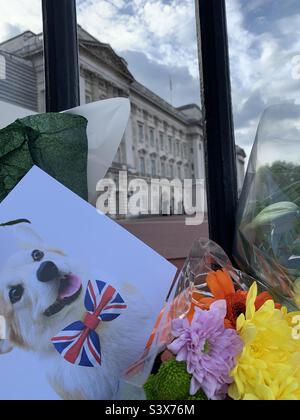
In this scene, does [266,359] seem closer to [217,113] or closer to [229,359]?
[229,359]

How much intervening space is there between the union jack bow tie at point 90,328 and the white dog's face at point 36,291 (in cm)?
1

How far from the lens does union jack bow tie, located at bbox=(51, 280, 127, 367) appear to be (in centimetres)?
50

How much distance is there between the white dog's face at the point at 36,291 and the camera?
50 cm

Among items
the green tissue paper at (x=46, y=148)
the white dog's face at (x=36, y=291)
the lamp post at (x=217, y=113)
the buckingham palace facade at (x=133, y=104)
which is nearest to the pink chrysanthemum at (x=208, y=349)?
the white dog's face at (x=36, y=291)

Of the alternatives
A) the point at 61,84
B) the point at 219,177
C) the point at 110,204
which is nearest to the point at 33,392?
the point at 110,204

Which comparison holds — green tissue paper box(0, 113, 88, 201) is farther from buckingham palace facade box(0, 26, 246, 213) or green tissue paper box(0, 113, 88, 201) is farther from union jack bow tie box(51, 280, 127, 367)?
buckingham palace facade box(0, 26, 246, 213)

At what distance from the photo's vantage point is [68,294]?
53 centimetres

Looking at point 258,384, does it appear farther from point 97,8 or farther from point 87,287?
point 97,8

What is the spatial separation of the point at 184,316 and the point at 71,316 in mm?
132

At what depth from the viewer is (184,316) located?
51 centimetres

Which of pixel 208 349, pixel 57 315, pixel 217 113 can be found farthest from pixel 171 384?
pixel 217 113

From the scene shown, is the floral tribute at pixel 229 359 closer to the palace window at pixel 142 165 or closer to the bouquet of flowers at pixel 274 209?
the bouquet of flowers at pixel 274 209

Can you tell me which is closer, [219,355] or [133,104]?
[219,355]

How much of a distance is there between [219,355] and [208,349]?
0.5 inches
